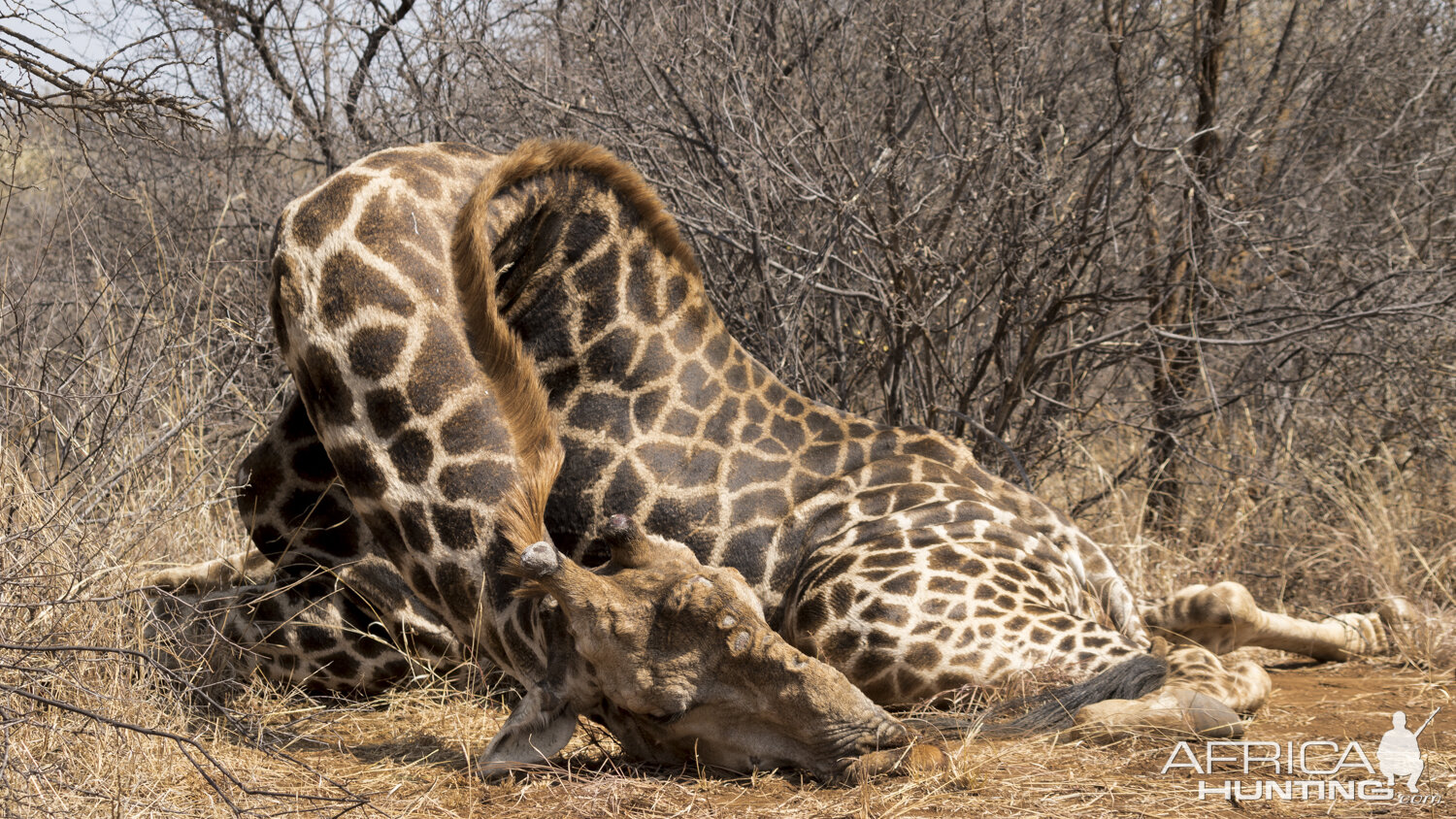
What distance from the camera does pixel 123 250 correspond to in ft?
23.7

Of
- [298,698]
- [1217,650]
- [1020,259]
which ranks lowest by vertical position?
[298,698]

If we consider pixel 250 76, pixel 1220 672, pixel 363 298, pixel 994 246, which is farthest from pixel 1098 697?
pixel 250 76

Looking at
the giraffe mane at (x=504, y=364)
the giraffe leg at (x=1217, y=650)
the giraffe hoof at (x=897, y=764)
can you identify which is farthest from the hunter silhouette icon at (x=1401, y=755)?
the giraffe mane at (x=504, y=364)

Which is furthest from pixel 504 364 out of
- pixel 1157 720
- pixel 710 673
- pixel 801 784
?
pixel 1157 720

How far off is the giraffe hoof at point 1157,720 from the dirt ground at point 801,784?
4 centimetres

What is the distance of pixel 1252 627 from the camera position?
479 cm

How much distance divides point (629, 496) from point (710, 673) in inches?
44.4

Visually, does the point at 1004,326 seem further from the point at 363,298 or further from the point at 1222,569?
the point at 363,298

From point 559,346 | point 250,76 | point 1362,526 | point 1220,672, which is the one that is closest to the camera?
point 1220,672

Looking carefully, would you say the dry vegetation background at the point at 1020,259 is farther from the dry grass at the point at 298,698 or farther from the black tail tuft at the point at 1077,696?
the black tail tuft at the point at 1077,696

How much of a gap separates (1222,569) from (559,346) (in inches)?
136

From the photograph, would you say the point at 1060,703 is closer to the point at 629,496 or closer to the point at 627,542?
the point at 627,542
